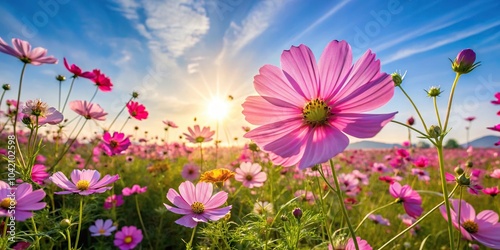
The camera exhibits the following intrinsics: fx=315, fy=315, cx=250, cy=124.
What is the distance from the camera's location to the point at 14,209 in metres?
0.74

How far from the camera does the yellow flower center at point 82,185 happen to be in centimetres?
88

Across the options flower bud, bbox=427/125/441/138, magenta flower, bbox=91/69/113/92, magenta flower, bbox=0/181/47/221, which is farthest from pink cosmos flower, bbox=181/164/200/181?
flower bud, bbox=427/125/441/138

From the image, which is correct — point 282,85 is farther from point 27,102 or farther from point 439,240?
point 439,240

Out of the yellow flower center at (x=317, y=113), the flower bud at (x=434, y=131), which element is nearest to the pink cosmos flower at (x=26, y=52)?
the yellow flower center at (x=317, y=113)

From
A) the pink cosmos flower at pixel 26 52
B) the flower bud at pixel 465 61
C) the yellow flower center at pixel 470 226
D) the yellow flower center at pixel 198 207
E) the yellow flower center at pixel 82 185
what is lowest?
the yellow flower center at pixel 470 226

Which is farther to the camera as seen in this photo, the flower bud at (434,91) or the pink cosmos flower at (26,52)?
the pink cosmos flower at (26,52)

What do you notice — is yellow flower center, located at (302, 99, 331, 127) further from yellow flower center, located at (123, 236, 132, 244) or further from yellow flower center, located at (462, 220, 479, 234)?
yellow flower center, located at (123, 236, 132, 244)

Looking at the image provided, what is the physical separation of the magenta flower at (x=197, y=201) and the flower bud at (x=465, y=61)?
614mm

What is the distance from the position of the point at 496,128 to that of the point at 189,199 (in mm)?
1027

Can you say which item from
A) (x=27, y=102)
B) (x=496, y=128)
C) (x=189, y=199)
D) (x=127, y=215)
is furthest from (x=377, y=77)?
(x=127, y=215)

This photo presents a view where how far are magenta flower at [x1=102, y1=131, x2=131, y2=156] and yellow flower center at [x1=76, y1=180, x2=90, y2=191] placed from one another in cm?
53

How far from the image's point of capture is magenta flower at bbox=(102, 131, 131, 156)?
4.70 ft

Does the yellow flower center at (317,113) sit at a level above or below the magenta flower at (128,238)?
above

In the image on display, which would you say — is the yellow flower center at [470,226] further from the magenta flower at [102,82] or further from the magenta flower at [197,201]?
the magenta flower at [102,82]
